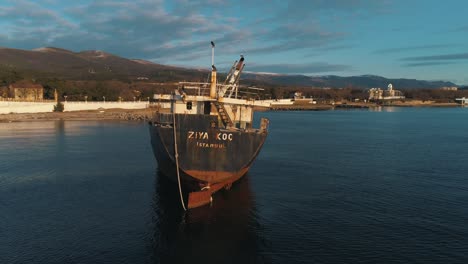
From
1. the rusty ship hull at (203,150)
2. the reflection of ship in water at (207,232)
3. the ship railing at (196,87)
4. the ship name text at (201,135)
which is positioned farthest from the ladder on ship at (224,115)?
the reflection of ship in water at (207,232)

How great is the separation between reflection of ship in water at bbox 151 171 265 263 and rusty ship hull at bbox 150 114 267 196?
8.36 ft

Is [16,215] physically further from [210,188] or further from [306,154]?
[306,154]

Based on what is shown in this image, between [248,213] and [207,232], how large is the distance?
15.9 ft

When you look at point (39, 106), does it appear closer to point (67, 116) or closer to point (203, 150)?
point (67, 116)

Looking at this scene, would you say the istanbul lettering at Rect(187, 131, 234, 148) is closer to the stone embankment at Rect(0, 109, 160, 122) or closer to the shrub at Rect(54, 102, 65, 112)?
the stone embankment at Rect(0, 109, 160, 122)

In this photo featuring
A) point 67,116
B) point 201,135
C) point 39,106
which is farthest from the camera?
point 39,106

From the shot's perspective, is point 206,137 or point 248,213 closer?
point 206,137

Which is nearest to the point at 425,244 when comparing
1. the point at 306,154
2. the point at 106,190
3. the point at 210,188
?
the point at 210,188

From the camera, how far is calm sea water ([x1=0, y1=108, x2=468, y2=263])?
21.7 meters

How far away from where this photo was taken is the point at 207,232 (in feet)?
79.1

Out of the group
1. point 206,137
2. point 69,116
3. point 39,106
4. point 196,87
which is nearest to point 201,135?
point 206,137

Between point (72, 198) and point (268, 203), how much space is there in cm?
1666

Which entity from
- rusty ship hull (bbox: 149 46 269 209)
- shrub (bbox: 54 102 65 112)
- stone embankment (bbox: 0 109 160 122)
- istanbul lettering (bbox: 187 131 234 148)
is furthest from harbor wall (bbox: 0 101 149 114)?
istanbul lettering (bbox: 187 131 234 148)

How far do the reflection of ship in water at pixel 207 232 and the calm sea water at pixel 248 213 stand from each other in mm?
71
